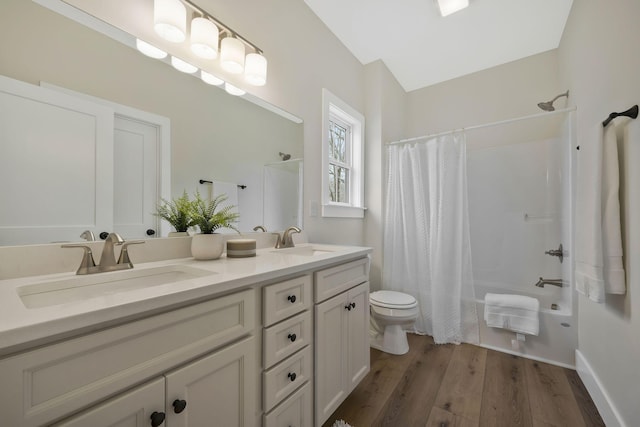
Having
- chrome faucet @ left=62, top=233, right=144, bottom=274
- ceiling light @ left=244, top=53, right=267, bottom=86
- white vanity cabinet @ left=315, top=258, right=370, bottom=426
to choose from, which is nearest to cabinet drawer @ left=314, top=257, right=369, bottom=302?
white vanity cabinet @ left=315, top=258, right=370, bottom=426

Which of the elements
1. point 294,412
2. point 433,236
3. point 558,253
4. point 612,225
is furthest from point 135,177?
point 558,253

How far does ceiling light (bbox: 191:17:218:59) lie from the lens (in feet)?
3.92

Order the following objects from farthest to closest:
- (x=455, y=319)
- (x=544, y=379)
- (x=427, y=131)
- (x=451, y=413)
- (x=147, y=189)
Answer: (x=427, y=131), (x=455, y=319), (x=544, y=379), (x=451, y=413), (x=147, y=189)

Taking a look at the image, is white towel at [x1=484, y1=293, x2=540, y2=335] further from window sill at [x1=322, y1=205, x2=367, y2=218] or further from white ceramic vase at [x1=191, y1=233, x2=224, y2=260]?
white ceramic vase at [x1=191, y1=233, x2=224, y2=260]

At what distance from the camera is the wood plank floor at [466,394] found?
4.61 feet

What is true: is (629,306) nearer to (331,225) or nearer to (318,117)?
(331,225)

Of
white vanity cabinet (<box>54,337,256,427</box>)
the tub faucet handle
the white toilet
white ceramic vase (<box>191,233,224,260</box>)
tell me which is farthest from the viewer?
the tub faucet handle

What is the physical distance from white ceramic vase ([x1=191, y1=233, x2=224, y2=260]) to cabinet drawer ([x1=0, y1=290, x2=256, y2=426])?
1.40 feet

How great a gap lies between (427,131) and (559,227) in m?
1.55

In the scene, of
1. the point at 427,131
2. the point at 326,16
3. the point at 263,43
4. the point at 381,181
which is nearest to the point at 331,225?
the point at 381,181

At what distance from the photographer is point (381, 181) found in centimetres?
259

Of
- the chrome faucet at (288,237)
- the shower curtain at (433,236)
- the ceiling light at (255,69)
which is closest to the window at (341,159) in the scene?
the shower curtain at (433,236)

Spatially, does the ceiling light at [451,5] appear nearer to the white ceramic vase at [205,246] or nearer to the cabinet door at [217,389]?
the white ceramic vase at [205,246]

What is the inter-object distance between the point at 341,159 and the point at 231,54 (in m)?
1.36
